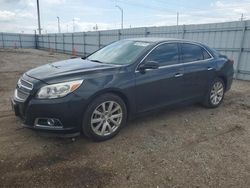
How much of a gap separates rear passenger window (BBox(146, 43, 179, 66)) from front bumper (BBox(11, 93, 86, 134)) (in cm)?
158

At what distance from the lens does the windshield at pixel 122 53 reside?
4336mm

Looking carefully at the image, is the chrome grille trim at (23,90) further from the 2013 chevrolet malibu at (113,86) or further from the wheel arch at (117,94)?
the wheel arch at (117,94)

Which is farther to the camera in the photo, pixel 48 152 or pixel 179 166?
pixel 48 152

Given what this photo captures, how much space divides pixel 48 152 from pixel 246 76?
28.8 feet

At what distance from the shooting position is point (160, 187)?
2805mm

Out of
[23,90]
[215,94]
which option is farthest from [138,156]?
[215,94]

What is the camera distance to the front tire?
12.0 ft

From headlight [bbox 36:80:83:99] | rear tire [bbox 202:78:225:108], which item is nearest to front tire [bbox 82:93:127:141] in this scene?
headlight [bbox 36:80:83:99]

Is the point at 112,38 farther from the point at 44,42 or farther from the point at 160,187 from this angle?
the point at 44,42

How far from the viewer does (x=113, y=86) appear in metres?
3.82

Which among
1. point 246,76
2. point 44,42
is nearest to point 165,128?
point 246,76

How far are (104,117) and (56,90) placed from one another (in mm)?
851

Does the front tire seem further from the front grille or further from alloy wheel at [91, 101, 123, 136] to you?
the front grille

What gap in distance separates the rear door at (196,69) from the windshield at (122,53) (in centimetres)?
99
